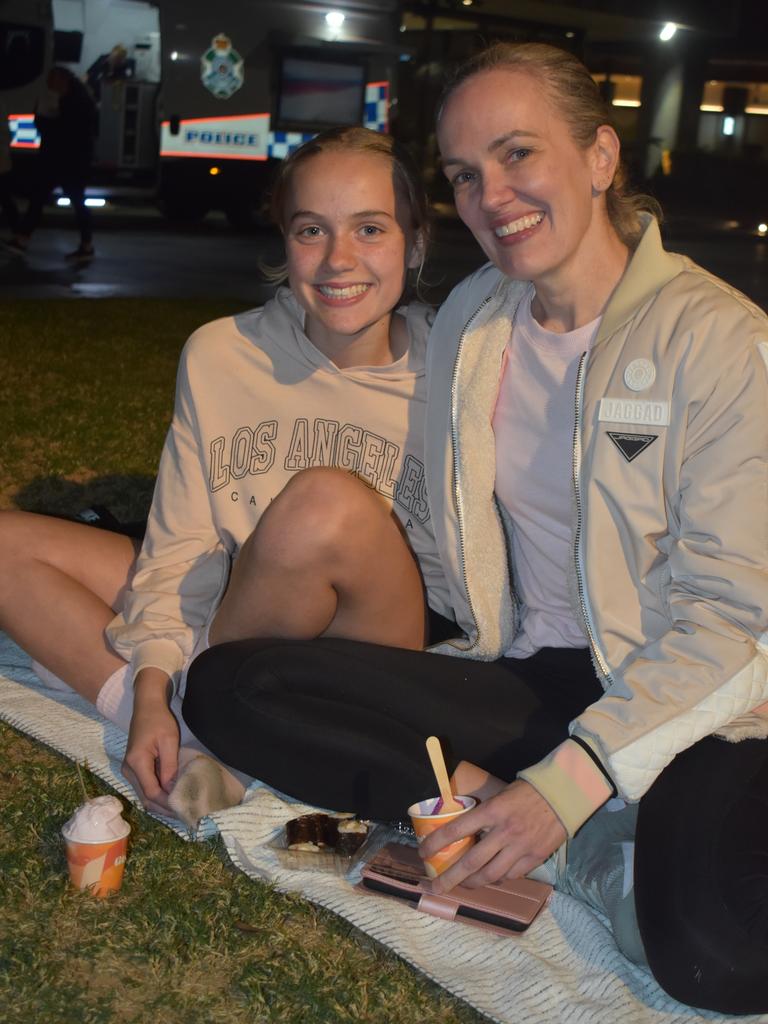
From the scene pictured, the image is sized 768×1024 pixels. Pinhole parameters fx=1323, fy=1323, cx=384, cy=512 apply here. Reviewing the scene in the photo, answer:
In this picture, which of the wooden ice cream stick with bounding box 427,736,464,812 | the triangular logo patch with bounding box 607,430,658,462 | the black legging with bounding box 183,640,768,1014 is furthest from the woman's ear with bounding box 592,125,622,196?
the wooden ice cream stick with bounding box 427,736,464,812

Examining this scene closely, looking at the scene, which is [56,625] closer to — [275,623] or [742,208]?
[275,623]

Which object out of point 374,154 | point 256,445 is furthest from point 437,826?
point 374,154

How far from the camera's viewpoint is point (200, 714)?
8.41 feet

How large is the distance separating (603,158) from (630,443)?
1.76 feet

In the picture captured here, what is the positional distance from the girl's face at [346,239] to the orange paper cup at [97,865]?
1118 mm

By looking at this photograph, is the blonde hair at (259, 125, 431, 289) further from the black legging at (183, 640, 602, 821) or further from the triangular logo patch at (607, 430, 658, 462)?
the black legging at (183, 640, 602, 821)

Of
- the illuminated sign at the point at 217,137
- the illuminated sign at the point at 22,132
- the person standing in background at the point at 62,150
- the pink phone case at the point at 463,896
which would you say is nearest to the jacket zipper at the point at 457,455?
the pink phone case at the point at 463,896

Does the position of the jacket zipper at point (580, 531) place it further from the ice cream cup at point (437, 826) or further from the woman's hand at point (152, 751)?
the woman's hand at point (152, 751)

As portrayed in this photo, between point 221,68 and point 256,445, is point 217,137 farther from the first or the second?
point 256,445

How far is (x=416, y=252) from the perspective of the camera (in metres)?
2.88

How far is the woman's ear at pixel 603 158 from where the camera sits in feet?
7.88

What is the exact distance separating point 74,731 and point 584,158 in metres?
1.68

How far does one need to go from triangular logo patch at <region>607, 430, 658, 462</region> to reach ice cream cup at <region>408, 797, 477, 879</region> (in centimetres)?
66

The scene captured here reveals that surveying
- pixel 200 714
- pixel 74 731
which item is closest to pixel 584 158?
pixel 200 714
